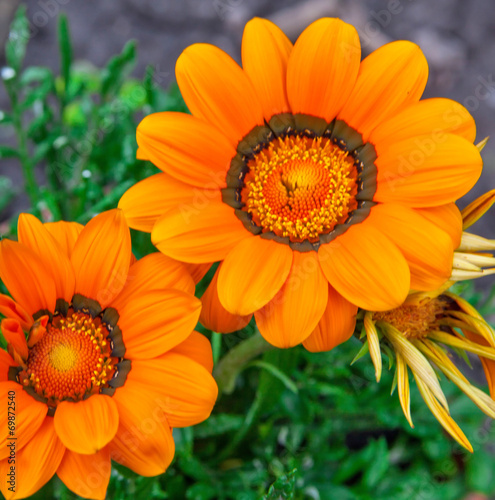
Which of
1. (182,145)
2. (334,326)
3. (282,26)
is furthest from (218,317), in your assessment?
(282,26)

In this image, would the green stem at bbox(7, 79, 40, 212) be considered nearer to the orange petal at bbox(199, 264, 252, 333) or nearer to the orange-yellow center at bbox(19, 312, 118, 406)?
the orange-yellow center at bbox(19, 312, 118, 406)

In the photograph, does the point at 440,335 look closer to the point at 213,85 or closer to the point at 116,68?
the point at 213,85

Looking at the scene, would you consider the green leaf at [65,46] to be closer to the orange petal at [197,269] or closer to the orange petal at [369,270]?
the orange petal at [197,269]

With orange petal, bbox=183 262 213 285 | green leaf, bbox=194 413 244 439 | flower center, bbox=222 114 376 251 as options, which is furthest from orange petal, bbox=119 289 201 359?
green leaf, bbox=194 413 244 439

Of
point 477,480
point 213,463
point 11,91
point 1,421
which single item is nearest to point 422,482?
point 477,480

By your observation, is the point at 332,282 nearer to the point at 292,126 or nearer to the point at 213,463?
the point at 292,126
